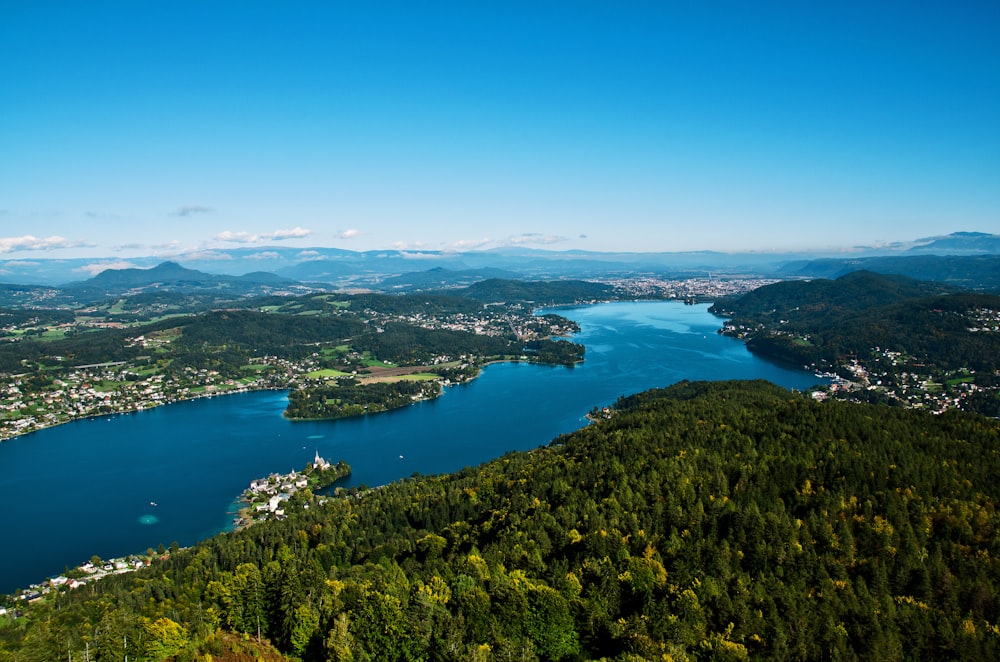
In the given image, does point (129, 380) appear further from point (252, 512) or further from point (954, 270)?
point (954, 270)

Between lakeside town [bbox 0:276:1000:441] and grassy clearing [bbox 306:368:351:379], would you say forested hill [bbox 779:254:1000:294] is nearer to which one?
lakeside town [bbox 0:276:1000:441]

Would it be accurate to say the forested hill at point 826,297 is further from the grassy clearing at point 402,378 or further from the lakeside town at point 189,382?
the grassy clearing at point 402,378

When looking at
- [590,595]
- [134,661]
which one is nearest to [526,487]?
[590,595]

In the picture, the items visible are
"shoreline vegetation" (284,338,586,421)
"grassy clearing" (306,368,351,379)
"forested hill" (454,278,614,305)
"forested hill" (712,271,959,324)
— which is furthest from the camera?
"forested hill" (454,278,614,305)

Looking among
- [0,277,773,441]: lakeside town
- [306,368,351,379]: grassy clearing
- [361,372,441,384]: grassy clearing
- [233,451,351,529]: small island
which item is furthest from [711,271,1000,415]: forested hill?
[306,368,351,379]: grassy clearing

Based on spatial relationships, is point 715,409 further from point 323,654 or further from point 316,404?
point 316,404

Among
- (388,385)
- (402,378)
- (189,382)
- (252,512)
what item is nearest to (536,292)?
(402,378)
